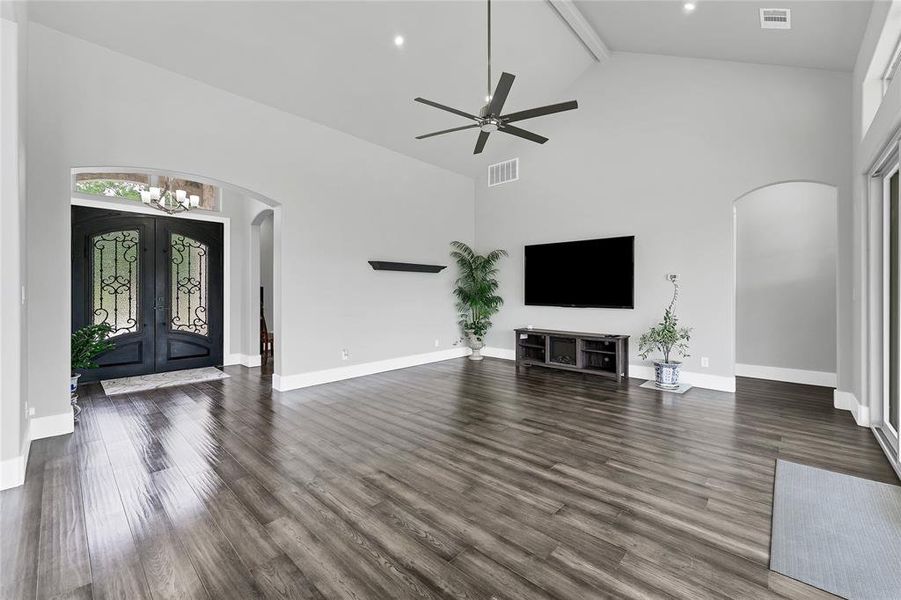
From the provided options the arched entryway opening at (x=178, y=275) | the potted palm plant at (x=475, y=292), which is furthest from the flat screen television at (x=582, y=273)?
the arched entryway opening at (x=178, y=275)

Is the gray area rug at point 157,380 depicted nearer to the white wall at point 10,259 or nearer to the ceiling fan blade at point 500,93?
the white wall at point 10,259

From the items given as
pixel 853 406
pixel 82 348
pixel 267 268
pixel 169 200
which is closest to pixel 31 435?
pixel 82 348

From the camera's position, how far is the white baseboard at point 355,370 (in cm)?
518

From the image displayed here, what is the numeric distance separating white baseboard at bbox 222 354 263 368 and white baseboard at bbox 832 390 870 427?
779 cm

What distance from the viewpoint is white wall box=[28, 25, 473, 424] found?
3.53 metres

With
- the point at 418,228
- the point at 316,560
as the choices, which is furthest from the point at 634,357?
the point at 316,560

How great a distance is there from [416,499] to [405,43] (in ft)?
15.5

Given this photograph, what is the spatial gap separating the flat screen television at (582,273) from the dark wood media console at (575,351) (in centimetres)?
55

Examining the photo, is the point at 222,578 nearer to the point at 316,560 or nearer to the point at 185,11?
the point at 316,560

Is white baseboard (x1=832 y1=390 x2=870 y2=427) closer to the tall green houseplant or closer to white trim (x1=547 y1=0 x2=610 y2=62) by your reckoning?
white trim (x1=547 y1=0 x2=610 y2=62)

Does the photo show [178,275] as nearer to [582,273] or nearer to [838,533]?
[582,273]

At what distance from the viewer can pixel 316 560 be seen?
1922 mm

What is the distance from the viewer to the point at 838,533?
2.13m

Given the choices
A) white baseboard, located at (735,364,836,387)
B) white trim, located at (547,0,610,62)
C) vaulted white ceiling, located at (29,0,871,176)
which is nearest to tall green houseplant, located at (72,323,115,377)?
vaulted white ceiling, located at (29,0,871,176)
